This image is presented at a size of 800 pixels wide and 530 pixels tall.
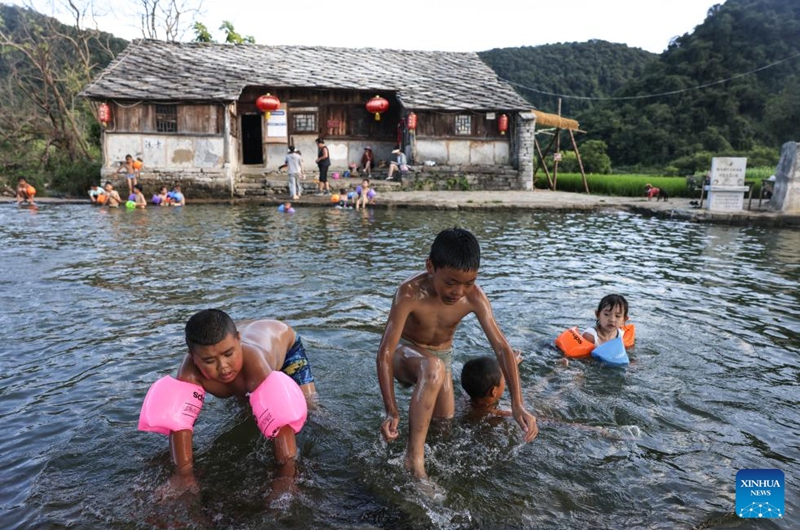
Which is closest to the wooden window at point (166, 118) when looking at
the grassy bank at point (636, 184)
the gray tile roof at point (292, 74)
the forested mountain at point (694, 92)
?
the gray tile roof at point (292, 74)

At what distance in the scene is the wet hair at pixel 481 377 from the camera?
165 inches

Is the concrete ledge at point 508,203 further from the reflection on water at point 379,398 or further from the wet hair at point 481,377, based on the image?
the wet hair at point 481,377

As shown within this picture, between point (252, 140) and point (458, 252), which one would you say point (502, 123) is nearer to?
point (252, 140)

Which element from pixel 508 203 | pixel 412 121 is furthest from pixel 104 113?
pixel 508 203

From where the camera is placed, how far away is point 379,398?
14.8 ft

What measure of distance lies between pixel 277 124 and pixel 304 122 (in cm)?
114

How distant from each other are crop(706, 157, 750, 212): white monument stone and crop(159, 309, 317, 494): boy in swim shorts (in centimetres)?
1595

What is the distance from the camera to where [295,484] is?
3.28 m

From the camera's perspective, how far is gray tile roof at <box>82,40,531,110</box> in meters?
21.5

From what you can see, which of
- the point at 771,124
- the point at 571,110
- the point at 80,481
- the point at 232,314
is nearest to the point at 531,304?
the point at 232,314

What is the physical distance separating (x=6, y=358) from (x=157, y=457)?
2.50m

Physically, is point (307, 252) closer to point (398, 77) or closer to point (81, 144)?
point (398, 77)

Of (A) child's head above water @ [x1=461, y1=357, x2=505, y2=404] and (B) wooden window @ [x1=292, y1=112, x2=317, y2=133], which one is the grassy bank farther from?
(A) child's head above water @ [x1=461, y1=357, x2=505, y2=404]

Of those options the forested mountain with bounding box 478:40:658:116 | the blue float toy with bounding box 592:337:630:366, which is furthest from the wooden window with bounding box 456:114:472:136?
the forested mountain with bounding box 478:40:658:116
